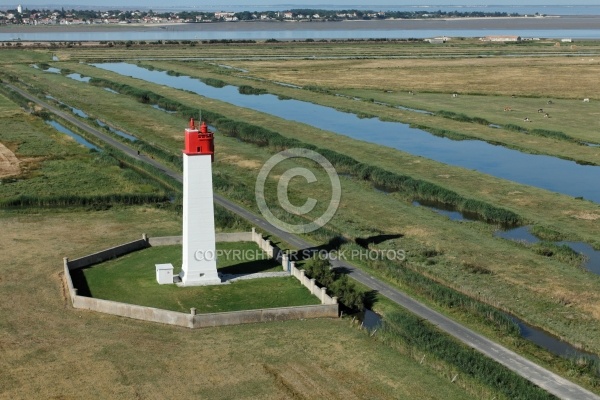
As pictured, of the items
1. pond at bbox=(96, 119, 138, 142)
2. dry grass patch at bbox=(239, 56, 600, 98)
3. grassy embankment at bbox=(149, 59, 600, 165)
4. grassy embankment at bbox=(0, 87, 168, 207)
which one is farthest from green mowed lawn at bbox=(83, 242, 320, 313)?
dry grass patch at bbox=(239, 56, 600, 98)

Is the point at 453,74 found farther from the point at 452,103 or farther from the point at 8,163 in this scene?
the point at 8,163

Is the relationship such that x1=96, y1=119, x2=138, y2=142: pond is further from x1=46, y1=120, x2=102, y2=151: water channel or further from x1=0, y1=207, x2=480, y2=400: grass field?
x1=0, y1=207, x2=480, y2=400: grass field

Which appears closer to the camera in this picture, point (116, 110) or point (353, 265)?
point (353, 265)

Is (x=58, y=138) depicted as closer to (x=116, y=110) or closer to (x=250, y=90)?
(x=116, y=110)

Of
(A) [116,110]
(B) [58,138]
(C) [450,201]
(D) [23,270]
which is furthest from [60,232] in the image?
(A) [116,110]

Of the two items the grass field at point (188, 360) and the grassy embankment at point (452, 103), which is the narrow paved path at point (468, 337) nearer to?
the grass field at point (188, 360)

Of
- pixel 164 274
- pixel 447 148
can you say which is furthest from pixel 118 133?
pixel 164 274

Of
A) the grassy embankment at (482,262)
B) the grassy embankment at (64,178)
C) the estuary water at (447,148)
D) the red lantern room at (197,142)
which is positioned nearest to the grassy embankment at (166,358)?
the red lantern room at (197,142)
